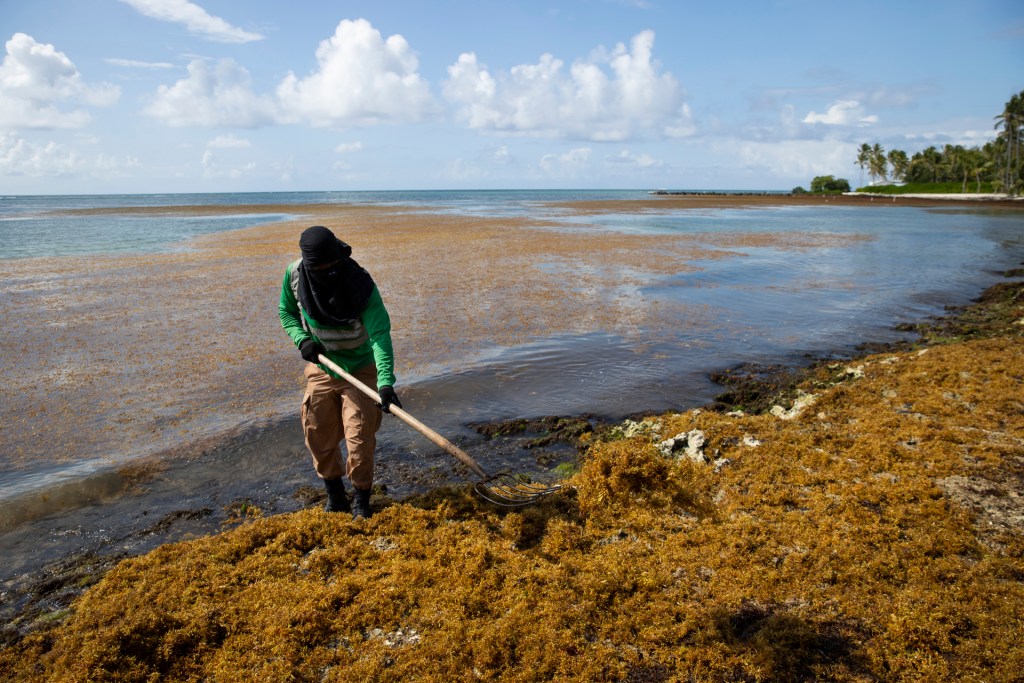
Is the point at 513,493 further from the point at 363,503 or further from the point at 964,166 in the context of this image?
the point at 964,166

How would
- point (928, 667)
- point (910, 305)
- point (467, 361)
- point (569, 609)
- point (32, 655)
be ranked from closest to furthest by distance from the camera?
point (928, 667), point (32, 655), point (569, 609), point (467, 361), point (910, 305)

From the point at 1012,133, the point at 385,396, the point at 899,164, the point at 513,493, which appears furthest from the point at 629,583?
the point at 899,164

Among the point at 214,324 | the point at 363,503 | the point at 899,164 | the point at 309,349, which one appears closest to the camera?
the point at 309,349

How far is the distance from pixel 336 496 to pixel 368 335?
1563 mm

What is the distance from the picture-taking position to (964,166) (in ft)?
298

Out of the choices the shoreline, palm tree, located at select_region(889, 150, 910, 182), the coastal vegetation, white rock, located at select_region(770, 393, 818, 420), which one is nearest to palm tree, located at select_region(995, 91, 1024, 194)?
the coastal vegetation

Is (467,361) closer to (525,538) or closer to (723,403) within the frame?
(723,403)

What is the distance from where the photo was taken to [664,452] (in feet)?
21.1

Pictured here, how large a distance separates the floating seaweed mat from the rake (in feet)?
0.49

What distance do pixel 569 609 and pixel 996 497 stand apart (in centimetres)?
385

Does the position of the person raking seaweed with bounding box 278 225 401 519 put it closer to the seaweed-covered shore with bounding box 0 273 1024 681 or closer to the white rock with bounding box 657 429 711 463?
the seaweed-covered shore with bounding box 0 273 1024 681

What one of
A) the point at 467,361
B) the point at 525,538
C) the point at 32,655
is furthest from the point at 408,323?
the point at 32,655

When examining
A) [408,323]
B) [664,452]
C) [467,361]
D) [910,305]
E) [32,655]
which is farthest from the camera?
[910,305]

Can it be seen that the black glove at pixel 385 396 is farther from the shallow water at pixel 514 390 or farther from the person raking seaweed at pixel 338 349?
the shallow water at pixel 514 390
